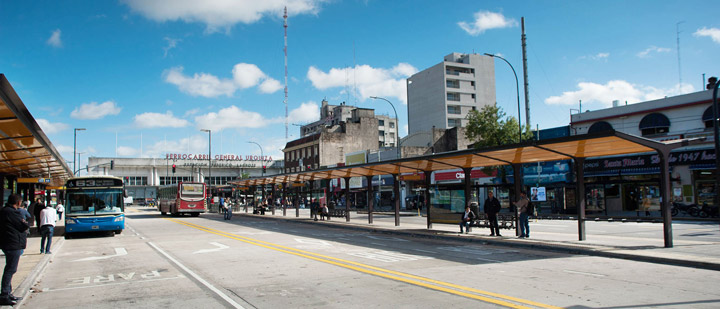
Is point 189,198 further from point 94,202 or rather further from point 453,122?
point 453,122

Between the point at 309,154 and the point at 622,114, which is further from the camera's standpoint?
the point at 309,154

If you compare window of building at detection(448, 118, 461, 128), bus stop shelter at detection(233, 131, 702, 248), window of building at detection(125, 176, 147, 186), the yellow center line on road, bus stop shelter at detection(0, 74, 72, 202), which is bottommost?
the yellow center line on road

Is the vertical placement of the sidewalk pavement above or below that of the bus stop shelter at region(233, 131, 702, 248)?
below

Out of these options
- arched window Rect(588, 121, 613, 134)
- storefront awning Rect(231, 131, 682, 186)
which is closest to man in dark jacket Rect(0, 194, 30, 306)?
storefront awning Rect(231, 131, 682, 186)

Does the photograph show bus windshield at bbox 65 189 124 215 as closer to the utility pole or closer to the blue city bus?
the blue city bus

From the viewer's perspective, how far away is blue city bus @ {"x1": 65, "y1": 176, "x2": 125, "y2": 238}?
21281 millimetres

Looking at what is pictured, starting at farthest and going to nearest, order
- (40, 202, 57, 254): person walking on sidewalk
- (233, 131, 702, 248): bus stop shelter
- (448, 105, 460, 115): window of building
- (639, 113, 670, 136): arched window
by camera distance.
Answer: (448, 105, 460, 115): window of building
(639, 113, 670, 136): arched window
(40, 202, 57, 254): person walking on sidewalk
(233, 131, 702, 248): bus stop shelter

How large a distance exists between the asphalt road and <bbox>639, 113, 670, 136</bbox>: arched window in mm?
24132

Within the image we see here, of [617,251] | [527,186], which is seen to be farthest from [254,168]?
[617,251]

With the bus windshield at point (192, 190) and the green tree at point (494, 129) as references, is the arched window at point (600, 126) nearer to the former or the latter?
the green tree at point (494, 129)

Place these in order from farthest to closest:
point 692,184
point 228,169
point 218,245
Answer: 1. point 228,169
2. point 692,184
3. point 218,245

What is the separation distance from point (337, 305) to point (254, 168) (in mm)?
113840

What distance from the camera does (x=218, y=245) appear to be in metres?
17.7

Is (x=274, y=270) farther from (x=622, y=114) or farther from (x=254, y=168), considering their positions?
(x=254, y=168)
